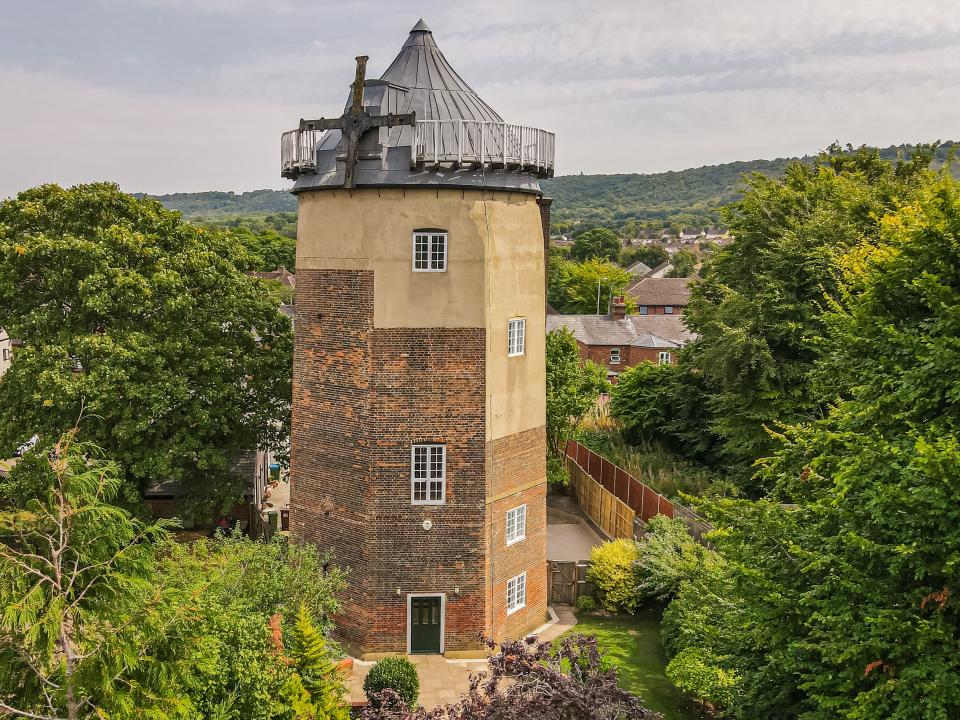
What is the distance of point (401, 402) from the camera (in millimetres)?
21344

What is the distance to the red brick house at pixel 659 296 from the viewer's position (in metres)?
95.2

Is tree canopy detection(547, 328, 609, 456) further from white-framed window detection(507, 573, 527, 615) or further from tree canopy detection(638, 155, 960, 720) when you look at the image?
tree canopy detection(638, 155, 960, 720)

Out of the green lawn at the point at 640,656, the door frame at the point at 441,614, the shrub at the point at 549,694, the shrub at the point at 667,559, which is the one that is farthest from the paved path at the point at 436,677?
the shrub at the point at 549,694

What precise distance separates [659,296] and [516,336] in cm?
7644

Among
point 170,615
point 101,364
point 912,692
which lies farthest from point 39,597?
point 101,364

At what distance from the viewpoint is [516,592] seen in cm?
2353

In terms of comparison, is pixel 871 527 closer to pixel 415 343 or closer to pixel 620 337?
pixel 415 343

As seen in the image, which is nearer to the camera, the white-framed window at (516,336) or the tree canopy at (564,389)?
the white-framed window at (516,336)

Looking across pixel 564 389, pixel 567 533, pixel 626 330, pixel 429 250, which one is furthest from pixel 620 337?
pixel 429 250

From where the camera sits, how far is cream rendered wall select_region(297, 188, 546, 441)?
2102 cm

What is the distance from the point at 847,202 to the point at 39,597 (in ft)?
96.5

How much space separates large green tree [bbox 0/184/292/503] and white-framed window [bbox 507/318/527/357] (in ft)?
27.1

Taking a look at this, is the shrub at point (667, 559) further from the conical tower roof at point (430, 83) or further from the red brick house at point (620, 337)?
the red brick house at point (620, 337)

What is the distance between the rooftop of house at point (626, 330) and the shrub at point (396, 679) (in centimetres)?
4875
